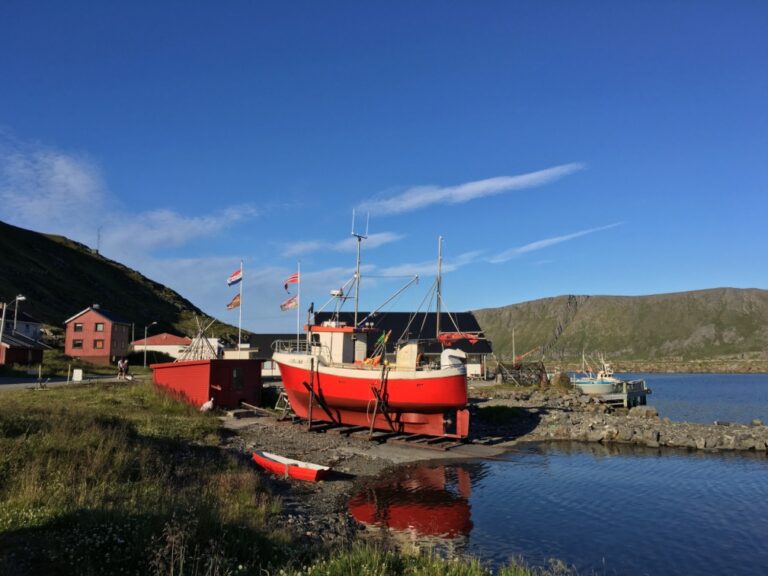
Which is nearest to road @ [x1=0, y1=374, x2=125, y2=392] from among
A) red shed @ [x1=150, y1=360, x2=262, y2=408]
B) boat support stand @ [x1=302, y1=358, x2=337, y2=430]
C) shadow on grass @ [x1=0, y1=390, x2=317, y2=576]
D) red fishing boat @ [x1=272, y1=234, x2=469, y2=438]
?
red shed @ [x1=150, y1=360, x2=262, y2=408]

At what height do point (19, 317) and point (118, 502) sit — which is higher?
point (19, 317)

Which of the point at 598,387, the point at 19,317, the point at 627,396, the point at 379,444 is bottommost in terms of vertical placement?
→ the point at 379,444

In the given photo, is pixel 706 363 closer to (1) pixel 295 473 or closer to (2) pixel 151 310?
(2) pixel 151 310

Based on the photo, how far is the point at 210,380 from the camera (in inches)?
1280

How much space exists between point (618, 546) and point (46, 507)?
1396 cm

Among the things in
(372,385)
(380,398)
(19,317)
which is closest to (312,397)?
(372,385)

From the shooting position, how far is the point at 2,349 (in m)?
52.7

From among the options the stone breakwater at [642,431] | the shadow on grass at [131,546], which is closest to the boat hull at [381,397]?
the stone breakwater at [642,431]

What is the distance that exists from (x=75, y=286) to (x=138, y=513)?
133 meters

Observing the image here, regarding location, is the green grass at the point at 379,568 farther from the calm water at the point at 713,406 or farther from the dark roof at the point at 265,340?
the dark roof at the point at 265,340

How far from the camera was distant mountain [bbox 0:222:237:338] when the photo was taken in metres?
104

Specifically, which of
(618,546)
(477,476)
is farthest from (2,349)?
(618,546)

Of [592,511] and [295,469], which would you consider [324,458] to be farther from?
[592,511]

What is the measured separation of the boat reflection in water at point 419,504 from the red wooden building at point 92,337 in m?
58.3
